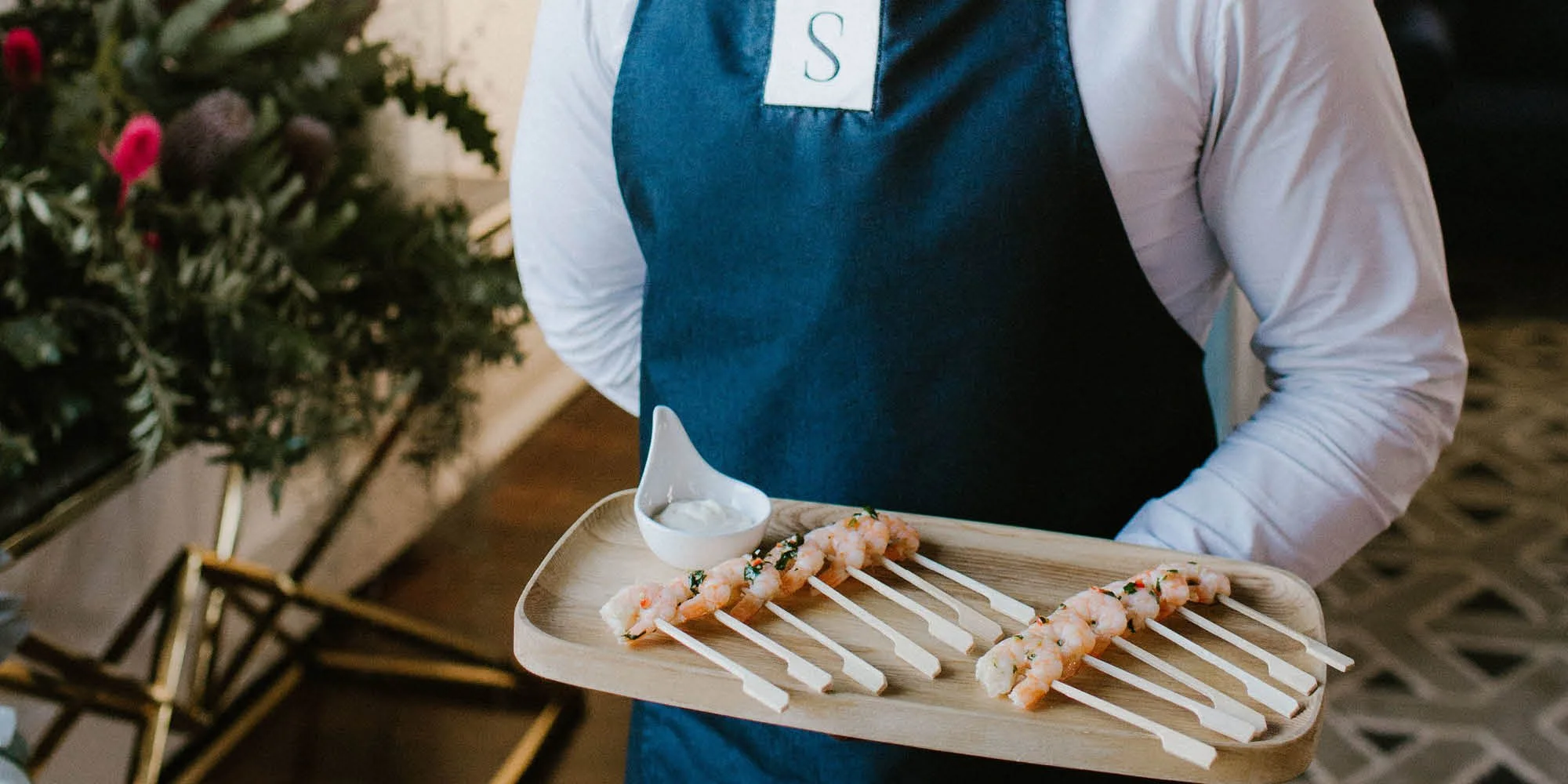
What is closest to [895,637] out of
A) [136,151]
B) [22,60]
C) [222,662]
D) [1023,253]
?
[1023,253]

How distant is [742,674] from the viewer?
0.69 m

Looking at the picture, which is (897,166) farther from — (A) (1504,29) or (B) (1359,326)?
(A) (1504,29)

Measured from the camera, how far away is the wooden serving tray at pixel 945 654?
0.65 metres

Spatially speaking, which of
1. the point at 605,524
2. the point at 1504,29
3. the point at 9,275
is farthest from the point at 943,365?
the point at 1504,29

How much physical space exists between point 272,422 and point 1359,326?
1189 millimetres

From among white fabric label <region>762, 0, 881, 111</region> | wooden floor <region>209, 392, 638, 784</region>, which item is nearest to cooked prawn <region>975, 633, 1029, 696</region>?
white fabric label <region>762, 0, 881, 111</region>

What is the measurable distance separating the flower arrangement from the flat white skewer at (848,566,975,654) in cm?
83

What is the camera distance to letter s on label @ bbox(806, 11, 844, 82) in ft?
2.70

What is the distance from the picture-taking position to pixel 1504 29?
4672mm

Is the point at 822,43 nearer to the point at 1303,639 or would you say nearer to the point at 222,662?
the point at 1303,639

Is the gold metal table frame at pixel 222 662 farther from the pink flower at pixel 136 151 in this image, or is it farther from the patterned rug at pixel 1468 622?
the patterned rug at pixel 1468 622

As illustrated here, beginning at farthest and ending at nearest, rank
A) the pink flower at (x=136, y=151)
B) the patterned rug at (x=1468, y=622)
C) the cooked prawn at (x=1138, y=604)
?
the patterned rug at (x=1468, y=622)
the pink flower at (x=136, y=151)
the cooked prawn at (x=1138, y=604)

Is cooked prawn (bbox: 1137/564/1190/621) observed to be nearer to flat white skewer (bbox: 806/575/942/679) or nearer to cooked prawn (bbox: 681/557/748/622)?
flat white skewer (bbox: 806/575/942/679)

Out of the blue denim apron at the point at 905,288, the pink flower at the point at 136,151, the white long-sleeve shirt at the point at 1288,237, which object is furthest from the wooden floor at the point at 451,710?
the white long-sleeve shirt at the point at 1288,237
